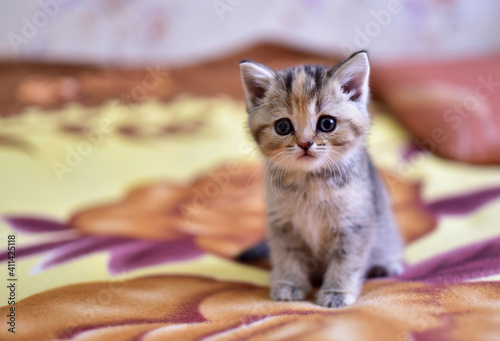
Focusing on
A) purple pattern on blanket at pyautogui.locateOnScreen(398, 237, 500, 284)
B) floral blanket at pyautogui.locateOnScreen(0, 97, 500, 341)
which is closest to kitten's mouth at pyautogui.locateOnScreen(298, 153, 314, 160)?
floral blanket at pyautogui.locateOnScreen(0, 97, 500, 341)

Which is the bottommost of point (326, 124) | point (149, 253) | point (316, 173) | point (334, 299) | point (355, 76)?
point (334, 299)

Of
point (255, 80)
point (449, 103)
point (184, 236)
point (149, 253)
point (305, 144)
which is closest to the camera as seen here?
point (305, 144)

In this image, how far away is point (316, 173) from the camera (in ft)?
3.87

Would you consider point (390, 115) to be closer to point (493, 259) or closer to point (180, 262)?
point (493, 259)

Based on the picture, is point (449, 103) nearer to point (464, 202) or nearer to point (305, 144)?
point (464, 202)

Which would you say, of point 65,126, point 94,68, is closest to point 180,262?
point 65,126

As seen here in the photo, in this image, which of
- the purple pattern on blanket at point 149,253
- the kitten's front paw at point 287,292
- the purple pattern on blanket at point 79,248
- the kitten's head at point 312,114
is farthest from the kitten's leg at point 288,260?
the purple pattern on blanket at point 79,248

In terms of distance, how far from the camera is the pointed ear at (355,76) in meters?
1.13

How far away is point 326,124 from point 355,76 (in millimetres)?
153

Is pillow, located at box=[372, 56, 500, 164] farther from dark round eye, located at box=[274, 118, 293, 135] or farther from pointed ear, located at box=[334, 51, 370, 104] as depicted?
dark round eye, located at box=[274, 118, 293, 135]

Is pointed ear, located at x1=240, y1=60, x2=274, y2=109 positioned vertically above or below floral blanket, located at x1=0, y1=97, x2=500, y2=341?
above

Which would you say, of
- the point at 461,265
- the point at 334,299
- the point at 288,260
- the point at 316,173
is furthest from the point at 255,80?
the point at 461,265

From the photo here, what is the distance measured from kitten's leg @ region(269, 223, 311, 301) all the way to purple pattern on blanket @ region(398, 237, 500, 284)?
0.90 feet

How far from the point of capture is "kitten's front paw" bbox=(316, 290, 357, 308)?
3.68ft
